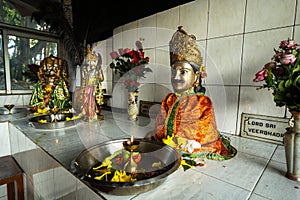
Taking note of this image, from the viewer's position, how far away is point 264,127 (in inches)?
30.1

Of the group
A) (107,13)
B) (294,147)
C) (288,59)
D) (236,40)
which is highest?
(107,13)

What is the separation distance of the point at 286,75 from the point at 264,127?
1.39 feet

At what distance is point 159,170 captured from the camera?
463 mm

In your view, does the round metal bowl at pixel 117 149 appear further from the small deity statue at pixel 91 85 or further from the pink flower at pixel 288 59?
the small deity statue at pixel 91 85

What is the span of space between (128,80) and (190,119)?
600mm

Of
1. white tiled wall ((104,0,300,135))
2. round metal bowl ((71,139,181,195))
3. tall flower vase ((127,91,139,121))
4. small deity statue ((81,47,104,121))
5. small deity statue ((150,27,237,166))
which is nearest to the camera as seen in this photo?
round metal bowl ((71,139,181,195))

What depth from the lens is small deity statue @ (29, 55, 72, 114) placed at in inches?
49.9

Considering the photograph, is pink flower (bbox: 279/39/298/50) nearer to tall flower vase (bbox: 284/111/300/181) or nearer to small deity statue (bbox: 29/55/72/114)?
tall flower vase (bbox: 284/111/300/181)

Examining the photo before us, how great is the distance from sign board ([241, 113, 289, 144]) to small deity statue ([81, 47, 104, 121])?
89 cm

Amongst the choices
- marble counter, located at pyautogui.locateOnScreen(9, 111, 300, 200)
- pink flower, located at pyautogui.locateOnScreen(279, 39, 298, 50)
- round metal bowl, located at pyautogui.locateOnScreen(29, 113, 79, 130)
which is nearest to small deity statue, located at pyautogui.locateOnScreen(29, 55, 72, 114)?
round metal bowl, located at pyautogui.locateOnScreen(29, 113, 79, 130)

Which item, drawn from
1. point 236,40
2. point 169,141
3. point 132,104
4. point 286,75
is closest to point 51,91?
point 132,104

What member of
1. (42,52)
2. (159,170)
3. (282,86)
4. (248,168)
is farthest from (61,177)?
(42,52)

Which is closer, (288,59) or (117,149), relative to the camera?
(288,59)

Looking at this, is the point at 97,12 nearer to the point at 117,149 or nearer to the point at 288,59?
the point at 117,149
